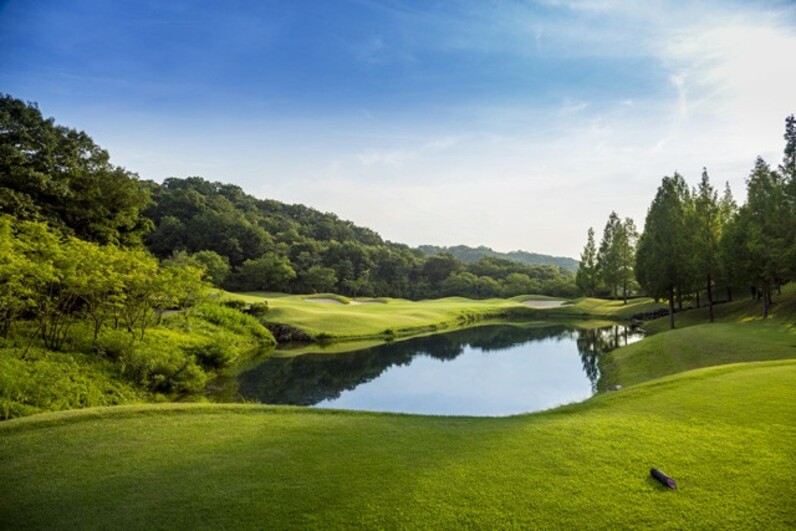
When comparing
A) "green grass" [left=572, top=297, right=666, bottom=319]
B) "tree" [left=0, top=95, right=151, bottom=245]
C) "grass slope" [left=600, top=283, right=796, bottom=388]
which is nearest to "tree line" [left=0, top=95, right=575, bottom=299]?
"tree" [left=0, top=95, right=151, bottom=245]

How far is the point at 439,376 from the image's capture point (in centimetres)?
2572

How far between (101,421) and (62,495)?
12.3ft

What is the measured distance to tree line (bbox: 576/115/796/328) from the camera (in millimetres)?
30234

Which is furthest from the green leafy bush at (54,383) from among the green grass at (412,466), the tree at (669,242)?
the tree at (669,242)

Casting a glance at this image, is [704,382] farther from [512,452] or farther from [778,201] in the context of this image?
[778,201]

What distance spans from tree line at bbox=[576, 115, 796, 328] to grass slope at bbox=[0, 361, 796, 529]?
26450mm

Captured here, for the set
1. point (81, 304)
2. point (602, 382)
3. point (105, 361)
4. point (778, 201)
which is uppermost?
point (778, 201)

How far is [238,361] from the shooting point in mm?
28500

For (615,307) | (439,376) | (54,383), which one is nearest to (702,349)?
(439,376)

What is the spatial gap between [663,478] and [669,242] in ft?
122

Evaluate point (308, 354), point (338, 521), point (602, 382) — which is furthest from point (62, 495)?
point (308, 354)

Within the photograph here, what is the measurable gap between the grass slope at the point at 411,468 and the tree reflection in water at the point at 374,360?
36.7 ft

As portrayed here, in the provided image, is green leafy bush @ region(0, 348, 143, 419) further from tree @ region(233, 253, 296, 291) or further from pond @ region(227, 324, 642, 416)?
tree @ region(233, 253, 296, 291)

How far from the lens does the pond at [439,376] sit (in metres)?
19.9
